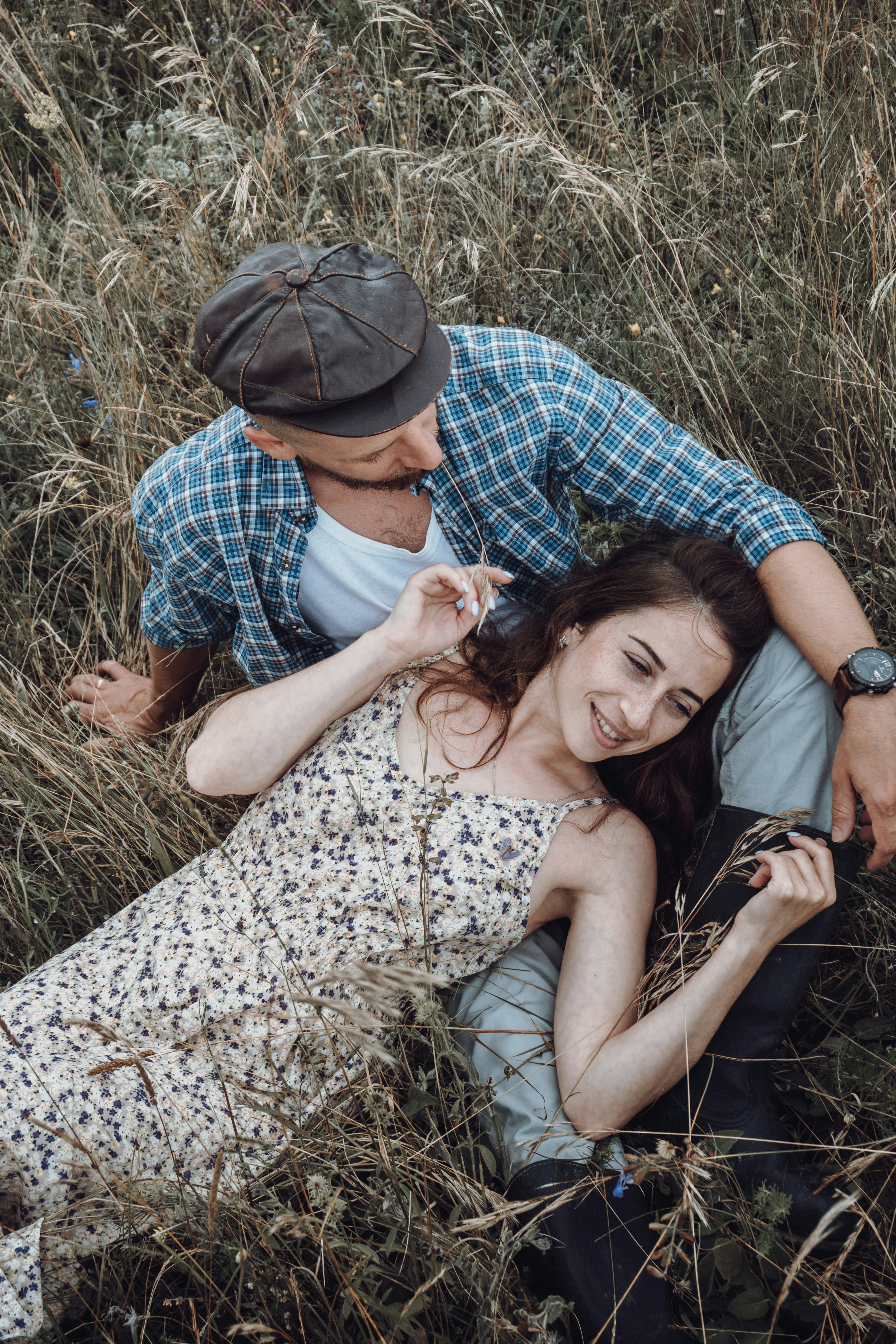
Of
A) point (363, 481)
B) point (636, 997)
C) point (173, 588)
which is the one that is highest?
point (363, 481)

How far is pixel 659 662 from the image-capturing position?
2246 millimetres

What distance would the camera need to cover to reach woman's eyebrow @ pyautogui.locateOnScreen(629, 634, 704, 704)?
7.36ft

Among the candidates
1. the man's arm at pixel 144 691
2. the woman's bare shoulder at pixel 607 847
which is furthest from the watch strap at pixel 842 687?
the man's arm at pixel 144 691

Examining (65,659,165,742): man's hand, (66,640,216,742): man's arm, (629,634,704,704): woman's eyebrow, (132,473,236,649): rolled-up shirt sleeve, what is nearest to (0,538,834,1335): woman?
(629,634,704,704): woman's eyebrow

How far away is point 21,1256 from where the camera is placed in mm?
1861

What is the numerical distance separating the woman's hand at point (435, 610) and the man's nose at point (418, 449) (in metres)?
0.28

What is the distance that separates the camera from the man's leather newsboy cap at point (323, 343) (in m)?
2.07

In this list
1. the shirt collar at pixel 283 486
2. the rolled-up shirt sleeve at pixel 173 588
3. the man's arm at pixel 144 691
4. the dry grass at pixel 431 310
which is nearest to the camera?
the dry grass at pixel 431 310

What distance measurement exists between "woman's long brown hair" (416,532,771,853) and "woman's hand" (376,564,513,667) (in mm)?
170

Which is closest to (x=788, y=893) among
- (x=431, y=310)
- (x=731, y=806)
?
(x=731, y=806)

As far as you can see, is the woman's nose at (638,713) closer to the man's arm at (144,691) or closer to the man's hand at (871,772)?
the man's hand at (871,772)

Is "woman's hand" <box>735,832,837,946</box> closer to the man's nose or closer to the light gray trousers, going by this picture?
the light gray trousers

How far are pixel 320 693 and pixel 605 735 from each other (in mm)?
770

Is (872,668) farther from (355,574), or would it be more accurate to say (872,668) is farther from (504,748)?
(355,574)
